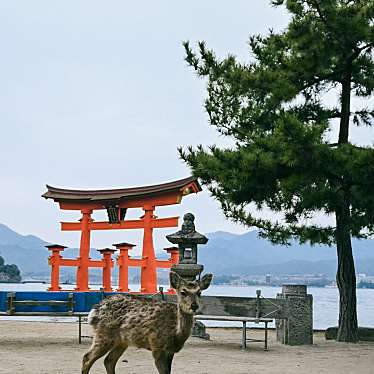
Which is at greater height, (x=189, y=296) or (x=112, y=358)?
(x=189, y=296)

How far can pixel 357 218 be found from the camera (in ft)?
41.7

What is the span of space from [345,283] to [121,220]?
10170 mm

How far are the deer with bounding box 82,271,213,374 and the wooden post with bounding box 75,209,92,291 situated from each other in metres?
15.3

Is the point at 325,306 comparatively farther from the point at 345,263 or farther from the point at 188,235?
the point at 188,235

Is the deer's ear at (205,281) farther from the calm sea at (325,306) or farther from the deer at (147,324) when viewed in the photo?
the calm sea at (325,306)

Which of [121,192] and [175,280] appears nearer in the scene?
[175,280]

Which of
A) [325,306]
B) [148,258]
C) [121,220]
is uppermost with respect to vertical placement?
[121,220]

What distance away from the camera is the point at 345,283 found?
503 inches

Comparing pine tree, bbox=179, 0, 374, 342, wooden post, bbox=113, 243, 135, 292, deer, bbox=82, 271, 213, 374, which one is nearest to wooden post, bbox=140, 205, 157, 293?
wooden post, bbox=113, 243, 135, 292

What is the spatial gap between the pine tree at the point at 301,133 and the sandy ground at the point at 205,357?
7.01ft

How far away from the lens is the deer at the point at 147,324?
632cm

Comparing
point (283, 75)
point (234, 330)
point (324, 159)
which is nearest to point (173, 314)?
point (324, 159)

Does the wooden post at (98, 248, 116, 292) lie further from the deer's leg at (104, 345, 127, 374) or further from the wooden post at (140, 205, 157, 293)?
the deer's leg at (104, 345, 127, 374)

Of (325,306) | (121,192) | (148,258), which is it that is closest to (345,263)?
(148,258)
